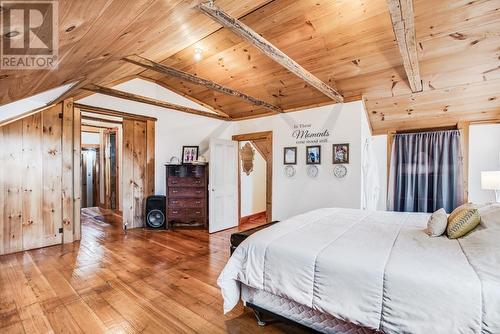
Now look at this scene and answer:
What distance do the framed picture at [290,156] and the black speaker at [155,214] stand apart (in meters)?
2.41

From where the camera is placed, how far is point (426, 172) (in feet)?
13.9

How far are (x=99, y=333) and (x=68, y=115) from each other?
10.9 feet

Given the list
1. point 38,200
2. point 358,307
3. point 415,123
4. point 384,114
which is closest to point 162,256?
point 38,200

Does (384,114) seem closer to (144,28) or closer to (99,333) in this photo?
(144,28)

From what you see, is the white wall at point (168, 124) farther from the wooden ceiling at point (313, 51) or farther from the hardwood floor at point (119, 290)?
the hardwood floor at point (119, 290)

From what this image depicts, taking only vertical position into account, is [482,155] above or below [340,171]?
above

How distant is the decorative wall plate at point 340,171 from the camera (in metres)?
3.92

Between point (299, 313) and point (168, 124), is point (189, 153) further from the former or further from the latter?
point (299, 313)

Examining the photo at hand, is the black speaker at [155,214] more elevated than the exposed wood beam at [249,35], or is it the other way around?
the exposed wood beam at [249,35]

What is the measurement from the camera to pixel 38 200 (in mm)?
3514

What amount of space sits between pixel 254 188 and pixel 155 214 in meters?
2.42

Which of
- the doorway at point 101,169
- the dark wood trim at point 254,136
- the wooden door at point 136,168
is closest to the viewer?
the wooden door at point 136,168

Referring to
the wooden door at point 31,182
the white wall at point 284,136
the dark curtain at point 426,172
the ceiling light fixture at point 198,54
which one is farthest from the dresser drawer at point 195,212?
the dark curtain at point 426,172

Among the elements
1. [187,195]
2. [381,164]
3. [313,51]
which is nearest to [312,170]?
[381,164]
